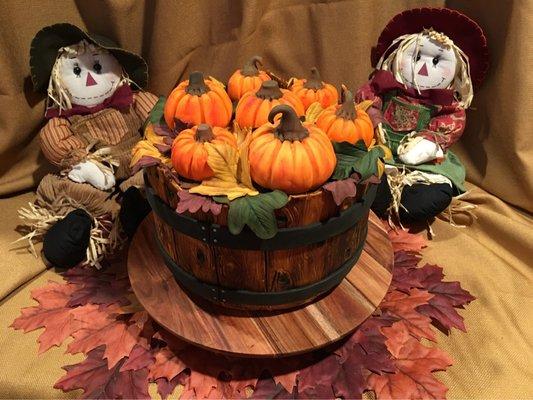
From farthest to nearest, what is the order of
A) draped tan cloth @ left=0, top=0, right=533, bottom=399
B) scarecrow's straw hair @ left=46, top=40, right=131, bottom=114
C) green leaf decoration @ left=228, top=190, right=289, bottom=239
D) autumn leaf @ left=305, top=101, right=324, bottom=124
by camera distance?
scarecrow's straw hair @ left=46, top=40, right=131, bottom=114, draped tan cloth @ left=0, top=0, right=533, bottom=399, autumn leaf @ left=305, top=101, right=324, bottom=124, green leaf decoration @ left=228, top=190, right=289, bottom=239

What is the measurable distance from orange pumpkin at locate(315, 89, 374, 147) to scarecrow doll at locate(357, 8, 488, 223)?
553mm

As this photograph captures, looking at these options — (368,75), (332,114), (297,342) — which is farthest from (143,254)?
(368,75)

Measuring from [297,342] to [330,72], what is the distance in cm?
120

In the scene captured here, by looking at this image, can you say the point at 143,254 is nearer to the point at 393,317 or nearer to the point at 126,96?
the point at 126,96

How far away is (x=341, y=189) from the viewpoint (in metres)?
1.12

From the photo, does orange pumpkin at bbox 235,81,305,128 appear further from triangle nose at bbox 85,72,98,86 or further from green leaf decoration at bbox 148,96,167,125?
triangle nose at bbox 85,72,98,86

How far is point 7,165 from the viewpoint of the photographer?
2.03 meters

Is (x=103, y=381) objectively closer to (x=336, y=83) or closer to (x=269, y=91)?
(x=269, y=91)

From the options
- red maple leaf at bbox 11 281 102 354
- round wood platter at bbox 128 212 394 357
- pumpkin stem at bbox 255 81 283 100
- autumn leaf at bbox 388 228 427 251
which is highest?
pumpkin stem at bbox 255 81 283 100

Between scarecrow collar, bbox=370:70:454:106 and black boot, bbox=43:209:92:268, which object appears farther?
scarecrow collar, bbox=370:70:454:106

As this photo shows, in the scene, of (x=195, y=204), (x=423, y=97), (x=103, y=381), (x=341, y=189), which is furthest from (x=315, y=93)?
(x=103, y=381)

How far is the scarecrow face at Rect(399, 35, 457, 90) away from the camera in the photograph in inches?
71.7

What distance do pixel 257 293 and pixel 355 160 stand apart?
0.42 m

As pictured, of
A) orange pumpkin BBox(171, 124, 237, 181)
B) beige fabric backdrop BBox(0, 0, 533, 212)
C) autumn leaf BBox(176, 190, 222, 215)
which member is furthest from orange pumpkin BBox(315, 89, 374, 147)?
beige fabric backdrop BBox(0, 0, 533, 212)
